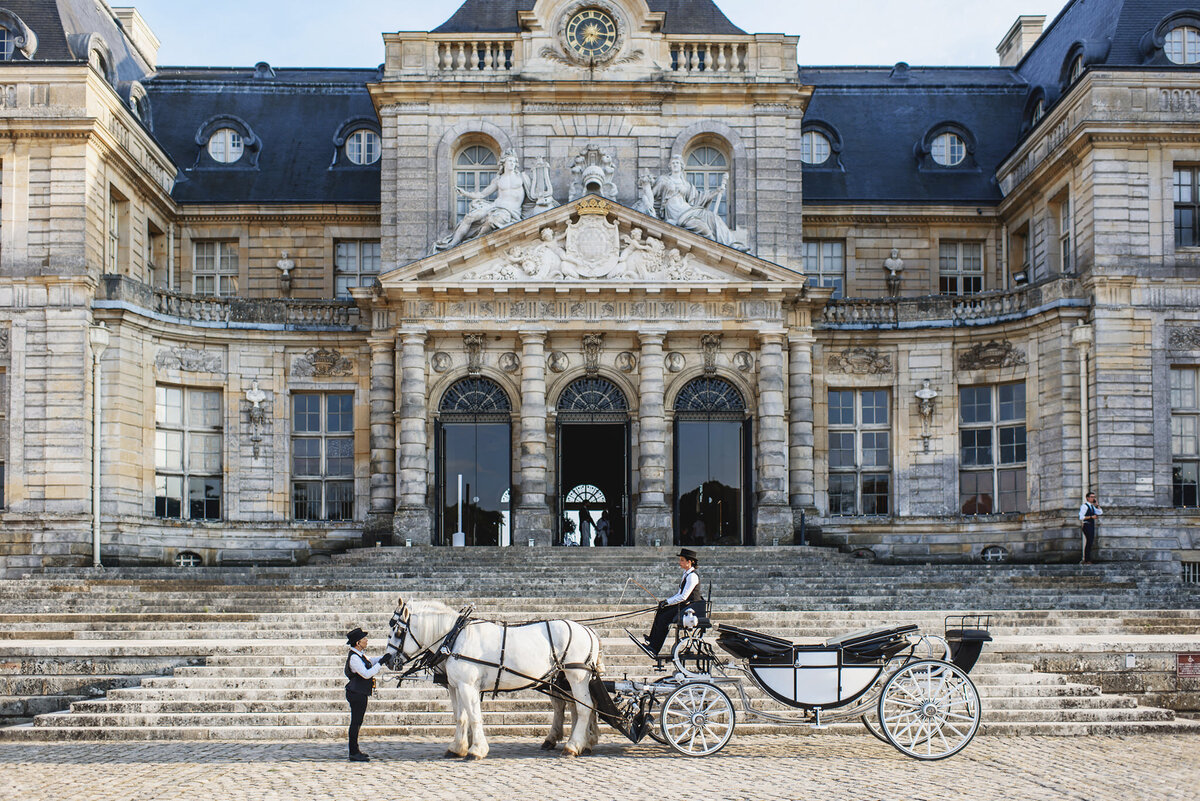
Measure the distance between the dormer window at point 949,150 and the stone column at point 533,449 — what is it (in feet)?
42.2

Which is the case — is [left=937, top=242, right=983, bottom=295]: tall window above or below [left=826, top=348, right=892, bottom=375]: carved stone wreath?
above

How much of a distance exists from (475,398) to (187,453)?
22.6 ft

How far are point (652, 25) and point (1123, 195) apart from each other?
1123cm

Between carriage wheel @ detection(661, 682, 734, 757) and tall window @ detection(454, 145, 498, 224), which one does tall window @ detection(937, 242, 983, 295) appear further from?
carriage wheel @ detection(661, 682, 734, 757)

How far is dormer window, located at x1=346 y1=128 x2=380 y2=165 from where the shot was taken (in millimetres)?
38219

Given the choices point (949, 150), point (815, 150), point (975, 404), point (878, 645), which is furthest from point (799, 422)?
point (878, 645)

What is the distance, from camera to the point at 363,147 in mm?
38312

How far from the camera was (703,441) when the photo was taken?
32.8m

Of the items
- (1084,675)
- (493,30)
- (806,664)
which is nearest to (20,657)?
(806,664)

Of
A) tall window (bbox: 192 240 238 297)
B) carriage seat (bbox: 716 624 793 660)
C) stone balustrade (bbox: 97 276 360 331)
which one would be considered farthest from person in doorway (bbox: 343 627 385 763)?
tall window (bbox: 192 240 238 297)

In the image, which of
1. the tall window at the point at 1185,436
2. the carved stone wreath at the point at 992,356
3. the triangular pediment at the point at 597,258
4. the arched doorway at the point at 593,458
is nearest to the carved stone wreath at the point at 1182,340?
the tall window at the point at 1185,436

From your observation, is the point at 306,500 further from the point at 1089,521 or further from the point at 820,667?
the point at 820,667

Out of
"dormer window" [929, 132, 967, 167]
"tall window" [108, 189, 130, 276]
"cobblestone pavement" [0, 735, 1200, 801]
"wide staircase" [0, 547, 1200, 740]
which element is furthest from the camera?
"dormer window" [929, 132, 967, 167]

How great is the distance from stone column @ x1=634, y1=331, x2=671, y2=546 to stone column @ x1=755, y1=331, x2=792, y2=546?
213cm
